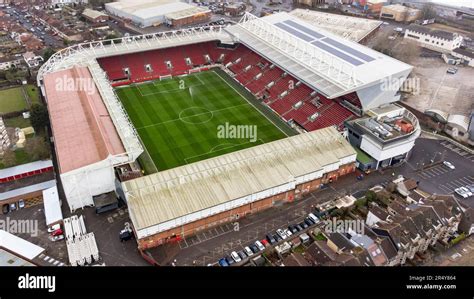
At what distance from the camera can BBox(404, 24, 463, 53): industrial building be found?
9781cm

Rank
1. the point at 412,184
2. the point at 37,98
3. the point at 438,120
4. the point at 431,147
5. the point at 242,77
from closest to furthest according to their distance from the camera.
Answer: the point at 412,184 → the point at 431,147 → the point at 438,120 → the point at 37,98 → the point at 242,77

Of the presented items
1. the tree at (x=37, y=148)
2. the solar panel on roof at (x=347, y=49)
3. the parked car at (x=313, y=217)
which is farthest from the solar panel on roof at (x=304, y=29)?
the tree at (x=37, y=148)

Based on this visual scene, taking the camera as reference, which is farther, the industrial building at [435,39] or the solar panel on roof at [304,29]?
the industrial building at [435,39]

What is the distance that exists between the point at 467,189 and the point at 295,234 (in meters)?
26.7

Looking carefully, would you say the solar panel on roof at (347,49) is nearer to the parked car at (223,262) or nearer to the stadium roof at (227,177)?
the stadium roof at (227,177)

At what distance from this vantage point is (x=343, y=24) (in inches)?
4328

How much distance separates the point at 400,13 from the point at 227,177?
346ft

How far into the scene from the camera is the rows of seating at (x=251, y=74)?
6412 cm

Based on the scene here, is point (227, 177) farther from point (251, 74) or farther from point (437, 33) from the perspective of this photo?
point (437, 33)

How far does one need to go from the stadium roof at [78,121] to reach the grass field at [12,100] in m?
9.74

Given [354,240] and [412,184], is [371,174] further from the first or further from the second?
[354,240]

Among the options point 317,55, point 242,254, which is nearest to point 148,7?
point 317,55

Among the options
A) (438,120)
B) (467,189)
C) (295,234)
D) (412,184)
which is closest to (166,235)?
(295,234)
